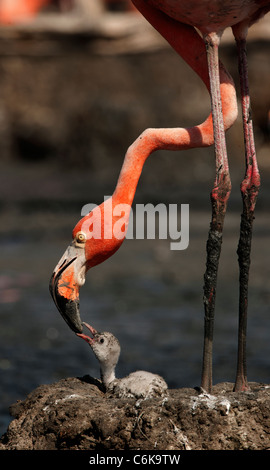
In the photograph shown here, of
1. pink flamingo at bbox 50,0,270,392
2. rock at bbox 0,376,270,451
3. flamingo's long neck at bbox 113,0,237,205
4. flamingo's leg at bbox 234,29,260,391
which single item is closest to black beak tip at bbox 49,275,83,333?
pink flamingo at bbox 50,0,270,392

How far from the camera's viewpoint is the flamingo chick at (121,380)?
4734mm

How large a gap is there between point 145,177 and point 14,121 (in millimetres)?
3859

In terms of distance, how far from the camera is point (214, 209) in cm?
490

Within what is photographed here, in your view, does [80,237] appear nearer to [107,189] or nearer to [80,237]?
[80,237]

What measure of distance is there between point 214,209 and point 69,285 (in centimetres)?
93

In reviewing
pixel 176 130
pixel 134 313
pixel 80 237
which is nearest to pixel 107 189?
pixel 134 313

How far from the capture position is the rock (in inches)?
173

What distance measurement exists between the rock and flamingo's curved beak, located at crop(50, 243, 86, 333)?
1.57 feet

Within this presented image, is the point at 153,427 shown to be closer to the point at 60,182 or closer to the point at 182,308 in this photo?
the point at 182,308

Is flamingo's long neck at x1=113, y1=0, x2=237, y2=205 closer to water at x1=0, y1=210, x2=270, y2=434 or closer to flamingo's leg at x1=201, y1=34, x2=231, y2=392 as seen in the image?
flamingo's leg at x1=201, y1=34, x2=231, y2=392

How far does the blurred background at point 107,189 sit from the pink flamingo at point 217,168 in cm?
193

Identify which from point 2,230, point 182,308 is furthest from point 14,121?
point 182,308

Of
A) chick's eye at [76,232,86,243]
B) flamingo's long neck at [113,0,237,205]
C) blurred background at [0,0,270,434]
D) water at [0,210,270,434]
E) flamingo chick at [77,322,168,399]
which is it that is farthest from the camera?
blurred background at [0,0,270,434]

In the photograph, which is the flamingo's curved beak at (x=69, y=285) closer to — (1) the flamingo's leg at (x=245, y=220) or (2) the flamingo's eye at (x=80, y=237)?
(2) the flamingo's eye at (x=80, y=237)
